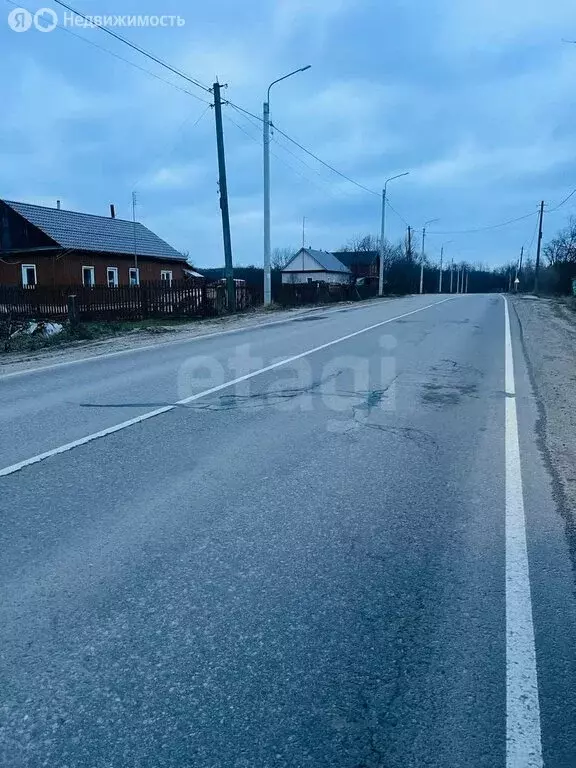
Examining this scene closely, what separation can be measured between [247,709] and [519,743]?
3.53ft

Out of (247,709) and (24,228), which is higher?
(24,228)

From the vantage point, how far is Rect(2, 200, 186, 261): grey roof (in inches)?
1294

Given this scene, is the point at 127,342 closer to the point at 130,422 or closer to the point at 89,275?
the point at 130,422

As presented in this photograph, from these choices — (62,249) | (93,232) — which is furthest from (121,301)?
(93,232)

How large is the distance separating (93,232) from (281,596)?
36143 millimetres

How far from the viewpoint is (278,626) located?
294cm

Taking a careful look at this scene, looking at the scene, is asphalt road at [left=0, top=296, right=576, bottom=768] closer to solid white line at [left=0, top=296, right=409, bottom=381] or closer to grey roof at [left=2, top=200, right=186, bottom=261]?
solid white line at [left=0, top=296, right=409, bottom=381]

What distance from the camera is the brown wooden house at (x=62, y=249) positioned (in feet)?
107

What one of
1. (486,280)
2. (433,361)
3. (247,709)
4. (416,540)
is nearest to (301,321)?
(433,361)

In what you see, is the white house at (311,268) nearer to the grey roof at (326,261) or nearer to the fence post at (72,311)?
the grey roof at (326,261)

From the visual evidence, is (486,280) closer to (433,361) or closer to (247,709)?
(433,361)

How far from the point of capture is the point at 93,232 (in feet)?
117

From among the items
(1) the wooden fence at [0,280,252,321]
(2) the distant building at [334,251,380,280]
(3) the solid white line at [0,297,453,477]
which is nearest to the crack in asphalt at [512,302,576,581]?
(3) the solid white line at [0,297,453,477]

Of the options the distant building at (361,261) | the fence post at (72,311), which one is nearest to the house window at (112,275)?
the fence post at (72,311)
